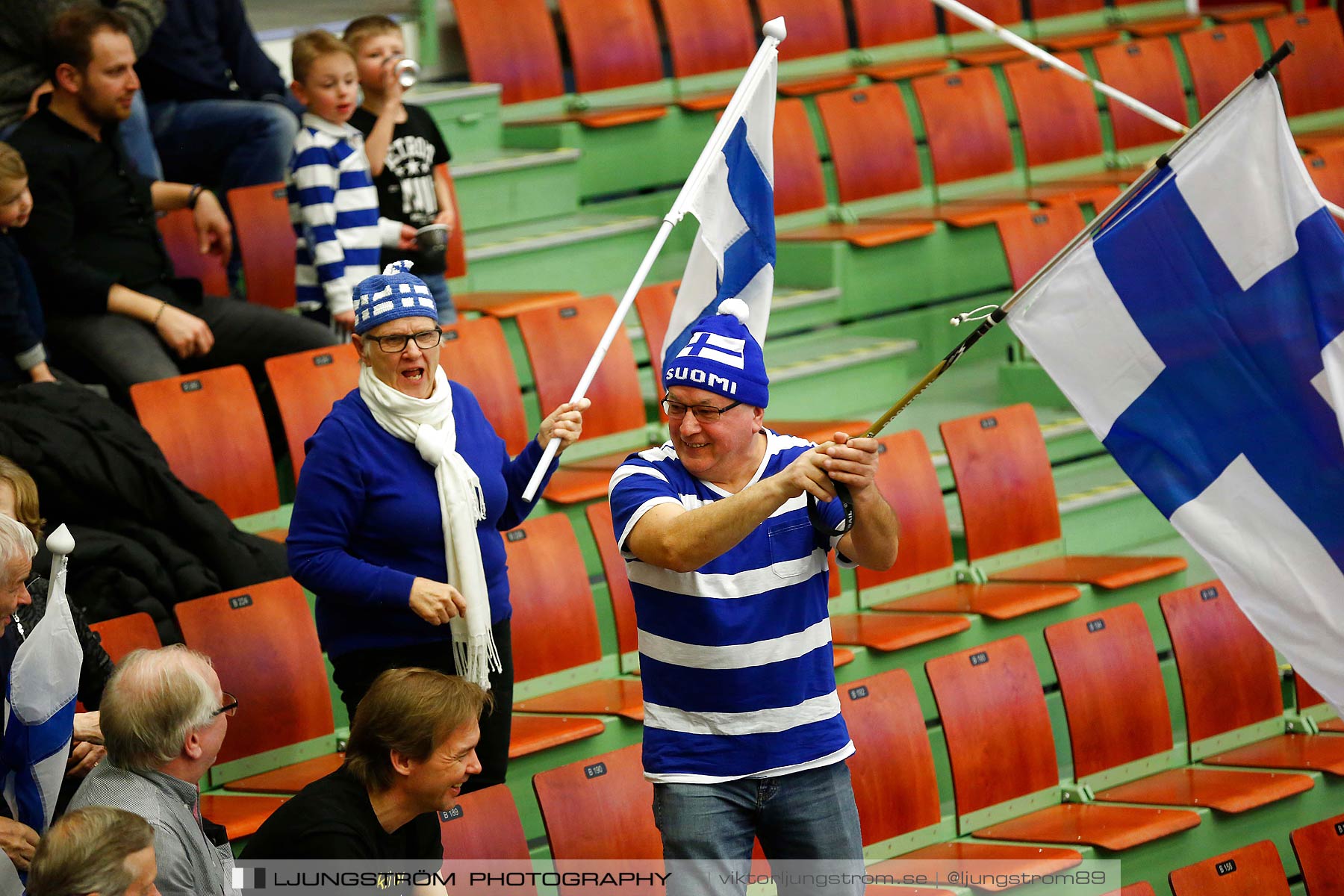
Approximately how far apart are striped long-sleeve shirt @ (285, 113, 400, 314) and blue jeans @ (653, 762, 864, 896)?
A: 2.30 metres

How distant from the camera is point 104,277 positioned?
397cm

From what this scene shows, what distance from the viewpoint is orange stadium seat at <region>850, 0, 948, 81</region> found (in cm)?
686

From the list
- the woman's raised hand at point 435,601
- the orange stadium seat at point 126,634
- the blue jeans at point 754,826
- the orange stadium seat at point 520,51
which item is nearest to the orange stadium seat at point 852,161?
the orange stadium seat at point 520,51

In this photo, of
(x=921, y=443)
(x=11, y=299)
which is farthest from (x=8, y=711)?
(x=921, y=443)

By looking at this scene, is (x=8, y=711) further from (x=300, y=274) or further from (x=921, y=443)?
(x=921, y=443)

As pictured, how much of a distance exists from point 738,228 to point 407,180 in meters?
1.80

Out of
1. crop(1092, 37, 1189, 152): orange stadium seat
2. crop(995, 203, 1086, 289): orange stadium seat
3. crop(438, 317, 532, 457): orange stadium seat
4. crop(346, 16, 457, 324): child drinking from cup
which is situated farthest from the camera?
crop(1092, 37, 1189, 152): orange stadium seat

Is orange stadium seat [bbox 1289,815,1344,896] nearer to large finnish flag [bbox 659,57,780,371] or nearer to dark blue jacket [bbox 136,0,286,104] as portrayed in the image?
large finnish flag [bbox 659,57,780,371]

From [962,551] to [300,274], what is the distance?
1929mm

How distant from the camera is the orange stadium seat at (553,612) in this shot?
365cm

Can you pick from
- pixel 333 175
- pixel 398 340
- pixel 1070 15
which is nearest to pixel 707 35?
pixel 1070 15

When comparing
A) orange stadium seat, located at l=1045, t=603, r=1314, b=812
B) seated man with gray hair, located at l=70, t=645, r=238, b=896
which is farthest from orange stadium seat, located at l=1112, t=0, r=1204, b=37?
seated man with gray hair, located at l=70, t=645, r=238, b=896

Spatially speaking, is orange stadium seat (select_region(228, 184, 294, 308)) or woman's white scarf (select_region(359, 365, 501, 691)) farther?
orange stadium seat (select_region(228, 184, 294, 308))

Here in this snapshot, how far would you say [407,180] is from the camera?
4.52m
